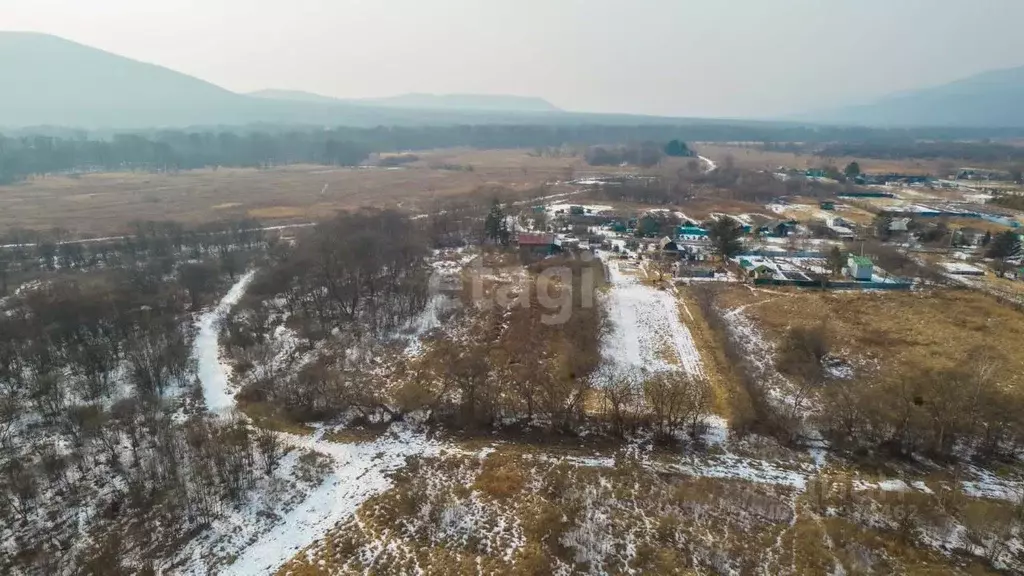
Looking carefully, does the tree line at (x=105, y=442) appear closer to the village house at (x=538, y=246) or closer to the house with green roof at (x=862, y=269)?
the village house at (x=538, y=246)

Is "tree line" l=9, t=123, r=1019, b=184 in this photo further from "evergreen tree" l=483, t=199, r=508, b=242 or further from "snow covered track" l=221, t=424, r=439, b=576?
"snow covered track" l=221, t=424, r=439, b=576

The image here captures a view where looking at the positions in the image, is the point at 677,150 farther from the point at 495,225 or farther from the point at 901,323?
the point at 901,323

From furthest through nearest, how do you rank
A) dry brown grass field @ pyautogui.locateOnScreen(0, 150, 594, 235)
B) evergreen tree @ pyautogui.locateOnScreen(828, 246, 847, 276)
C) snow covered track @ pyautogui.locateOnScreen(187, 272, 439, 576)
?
dry brown grass field @ pyautogui.locateOnScreen(0, 150, 594, 235) < evergreen tree @ pyautogui.locateOnScreen(828, 246, 847, 276) < snow covered track @ pyautogui.locateOnScreen(187, 272, 439, 576)

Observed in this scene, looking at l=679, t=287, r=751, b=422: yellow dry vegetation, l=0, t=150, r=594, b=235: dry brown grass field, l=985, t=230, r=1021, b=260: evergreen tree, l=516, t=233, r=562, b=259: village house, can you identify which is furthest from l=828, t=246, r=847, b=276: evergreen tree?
l=0, t=150, r=594, b=235: dry brown grass field

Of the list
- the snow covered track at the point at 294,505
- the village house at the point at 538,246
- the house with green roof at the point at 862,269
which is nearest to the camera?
the snow covered track at the point at 294,505

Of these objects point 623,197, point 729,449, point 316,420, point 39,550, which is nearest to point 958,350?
point 729,449

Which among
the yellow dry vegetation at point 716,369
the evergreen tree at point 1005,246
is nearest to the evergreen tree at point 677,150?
A: the evergreen tree at point 1005,246
